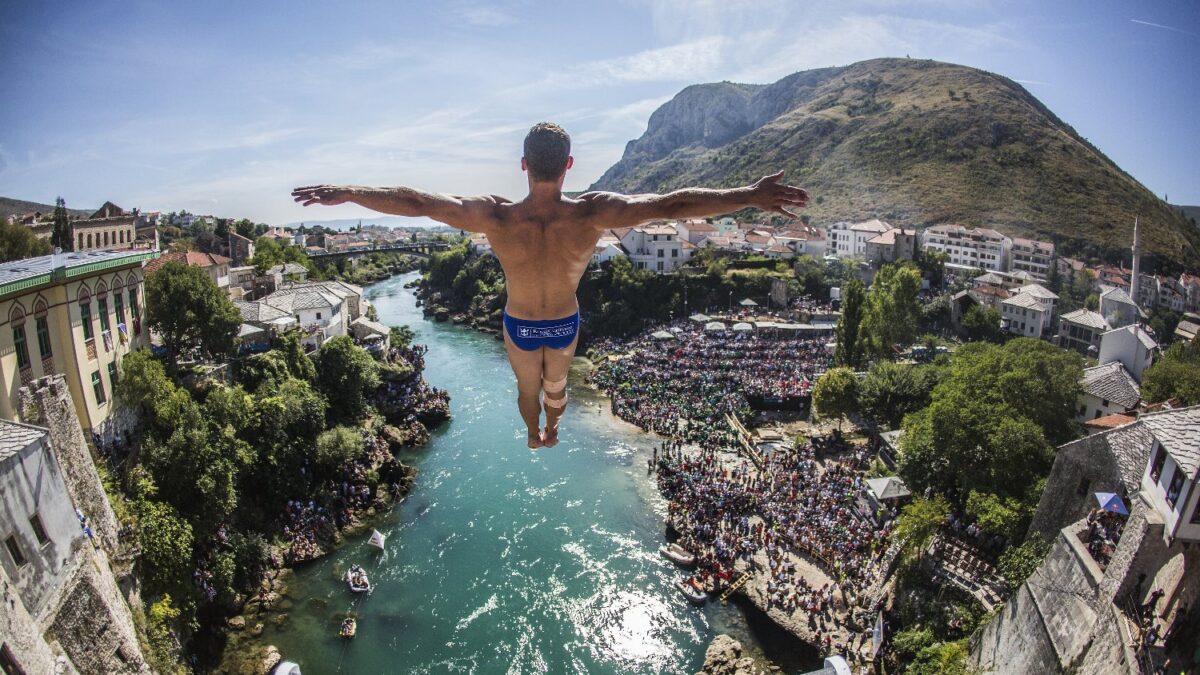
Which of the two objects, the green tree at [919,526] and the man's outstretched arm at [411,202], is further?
the green tree at [919,526]

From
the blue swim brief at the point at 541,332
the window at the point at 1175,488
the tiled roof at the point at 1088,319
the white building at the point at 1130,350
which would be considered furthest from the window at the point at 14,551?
the tiled roof at the point at 1088,319

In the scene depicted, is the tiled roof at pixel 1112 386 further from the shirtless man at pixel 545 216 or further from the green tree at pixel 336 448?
the green tree at pixel 336 448

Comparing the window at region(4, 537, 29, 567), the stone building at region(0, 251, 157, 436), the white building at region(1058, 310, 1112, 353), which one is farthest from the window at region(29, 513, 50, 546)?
the white building at region(1058, 310, 1112, 353)

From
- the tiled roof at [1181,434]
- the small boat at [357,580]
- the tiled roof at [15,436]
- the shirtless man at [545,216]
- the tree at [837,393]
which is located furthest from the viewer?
the tree at [837,393]

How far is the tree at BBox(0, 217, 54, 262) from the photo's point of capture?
3042 centimetres

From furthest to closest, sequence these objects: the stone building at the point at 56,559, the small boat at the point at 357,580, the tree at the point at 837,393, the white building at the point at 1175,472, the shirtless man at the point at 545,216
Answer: the tree at the point at 837,393 → the small boat at the point at 357,580 → the stone building at the point at 56,559 → the white building at the point at 1175,472 → the shirtless man at the point at 545,216

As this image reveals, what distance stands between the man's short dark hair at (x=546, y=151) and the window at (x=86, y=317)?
2042 cm

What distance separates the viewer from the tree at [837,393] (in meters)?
29.7

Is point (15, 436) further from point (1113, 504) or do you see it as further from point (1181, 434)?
point (1181, 434)

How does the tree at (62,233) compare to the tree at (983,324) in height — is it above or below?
above

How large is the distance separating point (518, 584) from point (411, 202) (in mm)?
18754

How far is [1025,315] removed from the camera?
1879 inches

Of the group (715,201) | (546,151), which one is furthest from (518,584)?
(715,201)

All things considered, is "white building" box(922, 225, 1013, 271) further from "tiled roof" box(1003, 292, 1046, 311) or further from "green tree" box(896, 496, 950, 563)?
"green tree" box(896, 496, 950, 563)
